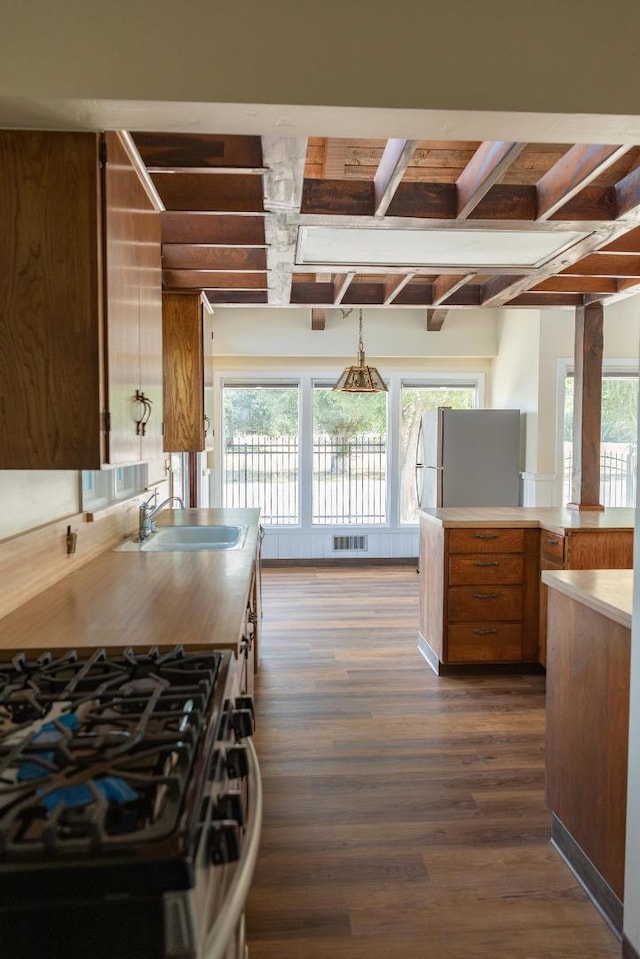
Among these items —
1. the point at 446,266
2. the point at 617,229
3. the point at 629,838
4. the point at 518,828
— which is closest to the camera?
the point at 629,838

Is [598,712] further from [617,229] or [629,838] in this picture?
[617,229]

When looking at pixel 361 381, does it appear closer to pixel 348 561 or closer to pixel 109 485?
pixel 348 561

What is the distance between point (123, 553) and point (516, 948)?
1989mm

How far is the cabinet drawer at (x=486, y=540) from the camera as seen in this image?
12.0 feet

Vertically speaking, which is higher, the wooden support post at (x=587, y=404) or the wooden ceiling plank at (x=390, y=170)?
the wooden ceiling plank at (x=390, y=170)

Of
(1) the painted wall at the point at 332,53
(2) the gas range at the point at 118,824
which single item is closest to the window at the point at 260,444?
(1) the painted wall at the point at 332,53

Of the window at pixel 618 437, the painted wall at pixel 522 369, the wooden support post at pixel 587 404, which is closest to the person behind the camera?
the wooden support post at pixel 587 404

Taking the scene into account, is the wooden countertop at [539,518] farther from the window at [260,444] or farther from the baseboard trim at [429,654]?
the window at [260,444]

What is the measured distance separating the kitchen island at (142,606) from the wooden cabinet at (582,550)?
184 cm

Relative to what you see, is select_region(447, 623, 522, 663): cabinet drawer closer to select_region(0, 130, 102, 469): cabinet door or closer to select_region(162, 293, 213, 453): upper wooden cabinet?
select_region(162, 293, 213, 453): upper wooden cabinet

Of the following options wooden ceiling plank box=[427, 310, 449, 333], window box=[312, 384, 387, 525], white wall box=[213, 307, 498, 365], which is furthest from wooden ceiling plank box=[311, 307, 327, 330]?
wooden ceiling plank box=[427, 310, 449, 333]

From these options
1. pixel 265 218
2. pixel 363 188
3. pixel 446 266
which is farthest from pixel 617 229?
pixel 265 218

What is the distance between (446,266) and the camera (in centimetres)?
319

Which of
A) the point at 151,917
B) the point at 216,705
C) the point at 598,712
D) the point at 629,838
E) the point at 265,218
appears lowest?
the point at 629,838
